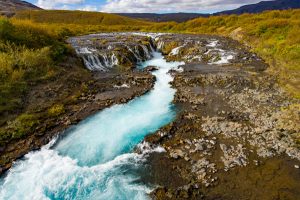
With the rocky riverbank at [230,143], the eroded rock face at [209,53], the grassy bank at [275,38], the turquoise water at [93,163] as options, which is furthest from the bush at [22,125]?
the eroded rock face at [209,53]

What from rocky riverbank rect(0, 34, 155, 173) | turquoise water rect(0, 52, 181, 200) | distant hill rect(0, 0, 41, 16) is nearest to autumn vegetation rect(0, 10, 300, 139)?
rocky riverbank rect(0, 34, 155, 173)

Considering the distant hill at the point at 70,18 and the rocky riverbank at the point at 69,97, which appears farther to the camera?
the distant hill at the point at 70,18

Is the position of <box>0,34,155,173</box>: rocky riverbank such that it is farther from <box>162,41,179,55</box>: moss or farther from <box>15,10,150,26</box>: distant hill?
<box>15,10,150,26</box>: distant hill

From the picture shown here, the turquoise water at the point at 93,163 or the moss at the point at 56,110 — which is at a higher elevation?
the moss at the point at 56,110

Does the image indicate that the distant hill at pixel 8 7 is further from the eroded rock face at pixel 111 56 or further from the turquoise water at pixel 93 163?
the turquoise water at pixel 93 163

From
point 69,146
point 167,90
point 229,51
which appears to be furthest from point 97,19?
point 69,146

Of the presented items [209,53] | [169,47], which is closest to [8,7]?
[169,47]

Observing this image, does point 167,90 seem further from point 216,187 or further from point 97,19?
point 97,19
